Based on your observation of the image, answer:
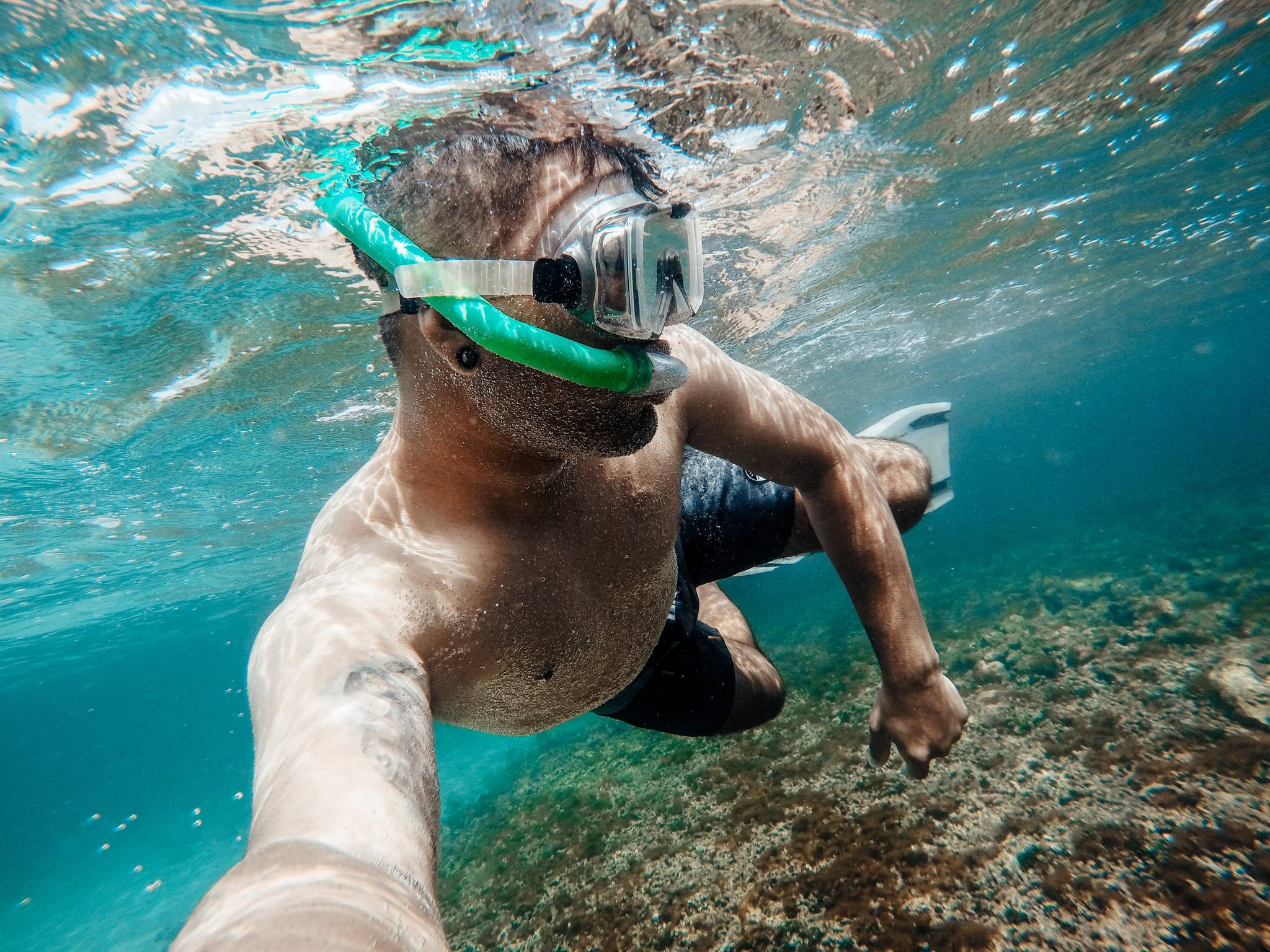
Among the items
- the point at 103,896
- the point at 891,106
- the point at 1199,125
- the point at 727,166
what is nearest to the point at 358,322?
the point at 727,166

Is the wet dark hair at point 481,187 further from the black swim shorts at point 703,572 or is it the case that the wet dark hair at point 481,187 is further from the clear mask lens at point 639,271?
the black swim shorts at point 703,572

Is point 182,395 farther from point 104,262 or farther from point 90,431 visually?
point 104,262

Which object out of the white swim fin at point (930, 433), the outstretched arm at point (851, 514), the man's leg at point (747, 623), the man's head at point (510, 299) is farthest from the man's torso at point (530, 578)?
the white swim fin at point (930, 433)

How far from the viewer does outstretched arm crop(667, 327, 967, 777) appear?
119 inches

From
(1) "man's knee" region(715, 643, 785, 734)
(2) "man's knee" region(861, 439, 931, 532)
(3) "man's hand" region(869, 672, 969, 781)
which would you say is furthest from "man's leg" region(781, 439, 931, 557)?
(3) "man's hand" region(869, 672, 969, 781)

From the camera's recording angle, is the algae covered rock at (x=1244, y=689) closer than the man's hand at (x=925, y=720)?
No

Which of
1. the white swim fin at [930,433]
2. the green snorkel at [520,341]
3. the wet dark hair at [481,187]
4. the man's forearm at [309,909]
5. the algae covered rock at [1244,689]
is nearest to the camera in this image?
the man's forearm at [309,909]

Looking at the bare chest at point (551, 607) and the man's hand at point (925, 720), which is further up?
the bare chest at point (551, 607)

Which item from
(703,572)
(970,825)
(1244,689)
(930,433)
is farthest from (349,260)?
(1244,689)

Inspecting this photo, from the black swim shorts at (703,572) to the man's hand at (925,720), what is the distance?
5.00 feet

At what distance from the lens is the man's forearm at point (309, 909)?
101cm

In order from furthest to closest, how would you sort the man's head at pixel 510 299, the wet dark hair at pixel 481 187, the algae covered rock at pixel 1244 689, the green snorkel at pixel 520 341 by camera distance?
the algae covered rock at pixel 1244 689 < the wet dark hair at pixel 481 187 < the man's head at pixel 510 299 < the green snorkel at pixel 520 341

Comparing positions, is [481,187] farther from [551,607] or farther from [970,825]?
[970,825]

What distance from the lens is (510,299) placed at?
2.11 m
